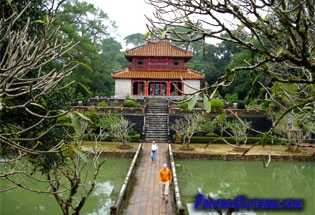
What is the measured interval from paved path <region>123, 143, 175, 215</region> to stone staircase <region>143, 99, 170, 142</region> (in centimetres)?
551

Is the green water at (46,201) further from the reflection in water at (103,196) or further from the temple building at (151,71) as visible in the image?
the temple building at (151,71)

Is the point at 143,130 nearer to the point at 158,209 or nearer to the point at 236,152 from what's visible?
the point at 236,152

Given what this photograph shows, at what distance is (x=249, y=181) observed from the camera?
12664 mm

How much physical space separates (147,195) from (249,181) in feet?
16.3

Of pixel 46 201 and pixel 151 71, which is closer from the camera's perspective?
pixel 46 201

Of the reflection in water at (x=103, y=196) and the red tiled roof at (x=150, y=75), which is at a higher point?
the red tiled roof at (x=150, y=75)

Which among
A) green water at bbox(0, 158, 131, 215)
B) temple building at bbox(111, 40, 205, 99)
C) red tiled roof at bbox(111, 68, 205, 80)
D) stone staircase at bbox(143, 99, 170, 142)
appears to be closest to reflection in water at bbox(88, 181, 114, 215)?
green water at bbox(0, 158, 131, 215)

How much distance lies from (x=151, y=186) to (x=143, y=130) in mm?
9637

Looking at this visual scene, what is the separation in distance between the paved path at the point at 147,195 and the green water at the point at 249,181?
0.88 meters

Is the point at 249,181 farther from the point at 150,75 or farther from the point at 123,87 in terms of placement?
the point at 123,87

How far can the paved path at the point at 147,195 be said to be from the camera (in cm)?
821

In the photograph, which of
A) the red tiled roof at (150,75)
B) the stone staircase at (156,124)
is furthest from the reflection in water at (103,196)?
the red tiled roof at (150,75)

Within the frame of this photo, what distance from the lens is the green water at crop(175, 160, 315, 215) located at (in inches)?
417

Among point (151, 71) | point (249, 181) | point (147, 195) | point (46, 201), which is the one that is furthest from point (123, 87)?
point (147, 195)
